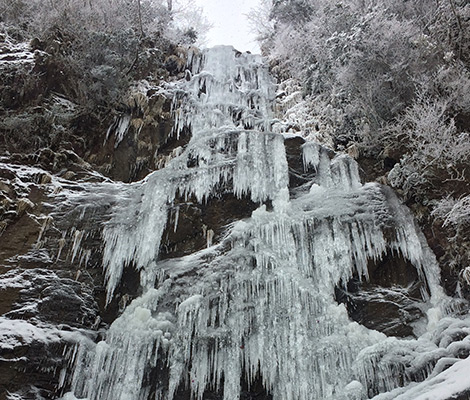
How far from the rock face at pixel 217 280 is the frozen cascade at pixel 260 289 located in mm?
23

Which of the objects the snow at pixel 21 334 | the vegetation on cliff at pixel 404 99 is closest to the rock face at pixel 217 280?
the snow at pixel 21 334

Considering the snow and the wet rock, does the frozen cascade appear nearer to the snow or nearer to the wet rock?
the wet rock

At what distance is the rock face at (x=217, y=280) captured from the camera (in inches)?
281

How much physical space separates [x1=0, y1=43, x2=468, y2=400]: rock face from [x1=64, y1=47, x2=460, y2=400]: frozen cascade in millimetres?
23

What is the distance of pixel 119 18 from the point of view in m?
15.2

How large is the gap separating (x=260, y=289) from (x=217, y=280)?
0.77 m

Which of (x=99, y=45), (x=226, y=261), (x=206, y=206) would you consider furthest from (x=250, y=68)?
(x=226, y=261)

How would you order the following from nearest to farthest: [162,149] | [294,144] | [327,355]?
[327,355] → [294,144] → [162,149]

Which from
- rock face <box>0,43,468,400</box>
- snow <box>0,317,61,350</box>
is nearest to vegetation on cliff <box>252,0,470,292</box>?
rock face <box>0,43,468,400</box>

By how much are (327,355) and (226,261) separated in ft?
7.56

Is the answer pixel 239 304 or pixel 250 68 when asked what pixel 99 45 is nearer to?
pixel 250 68

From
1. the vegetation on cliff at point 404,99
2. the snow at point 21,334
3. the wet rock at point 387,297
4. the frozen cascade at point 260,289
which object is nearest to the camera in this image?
the frozen cascade at point 260,289

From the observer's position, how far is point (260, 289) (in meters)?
7.85

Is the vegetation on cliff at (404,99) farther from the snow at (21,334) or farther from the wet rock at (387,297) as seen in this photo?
the snow at (21,334)
